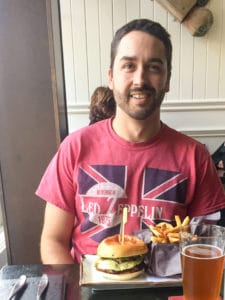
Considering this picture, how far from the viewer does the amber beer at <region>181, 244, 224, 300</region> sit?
24.9 inches

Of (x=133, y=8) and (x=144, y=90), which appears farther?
(x=133, y=8)

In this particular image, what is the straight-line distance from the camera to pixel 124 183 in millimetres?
1087

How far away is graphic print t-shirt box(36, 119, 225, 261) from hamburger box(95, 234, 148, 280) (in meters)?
0.26

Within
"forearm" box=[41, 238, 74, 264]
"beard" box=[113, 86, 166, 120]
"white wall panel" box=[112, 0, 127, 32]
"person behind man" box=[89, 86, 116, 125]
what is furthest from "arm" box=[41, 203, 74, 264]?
"white wall panel" box=[112, 0, 127, 32]

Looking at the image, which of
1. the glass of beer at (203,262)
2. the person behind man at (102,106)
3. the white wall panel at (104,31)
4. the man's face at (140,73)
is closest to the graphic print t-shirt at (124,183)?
the man's face at (140,73)

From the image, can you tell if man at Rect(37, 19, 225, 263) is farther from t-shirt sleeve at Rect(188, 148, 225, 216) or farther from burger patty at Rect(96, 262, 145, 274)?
burger patty at Rect(96, 262, 145, 274)

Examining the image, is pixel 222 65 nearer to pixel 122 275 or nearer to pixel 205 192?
pixel 205 192

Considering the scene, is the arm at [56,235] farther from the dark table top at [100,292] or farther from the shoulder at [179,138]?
the shoulder at [179,138]

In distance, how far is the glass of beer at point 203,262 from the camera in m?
0.63

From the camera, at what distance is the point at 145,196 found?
108 centimetres

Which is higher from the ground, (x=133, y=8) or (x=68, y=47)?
(x=133, y=8)

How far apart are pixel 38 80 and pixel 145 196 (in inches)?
23.8

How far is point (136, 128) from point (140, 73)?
0.17 meters

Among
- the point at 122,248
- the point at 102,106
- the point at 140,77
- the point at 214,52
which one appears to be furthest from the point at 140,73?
the point at 214,52
